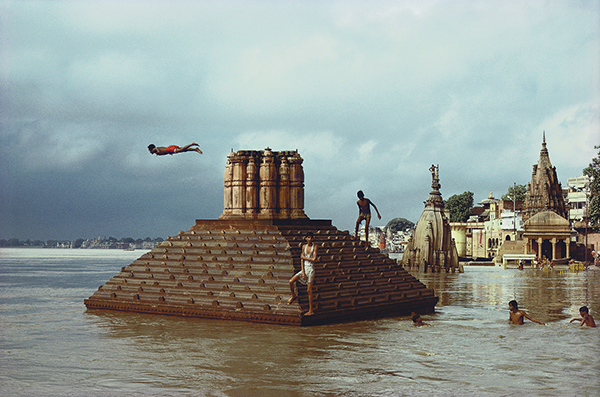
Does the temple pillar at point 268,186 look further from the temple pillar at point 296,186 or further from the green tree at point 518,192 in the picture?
the green tree at point 518,192

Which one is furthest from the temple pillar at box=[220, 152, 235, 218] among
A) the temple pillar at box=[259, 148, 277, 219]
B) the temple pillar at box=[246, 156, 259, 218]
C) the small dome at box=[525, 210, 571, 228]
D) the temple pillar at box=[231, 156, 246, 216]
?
the small dome at box=[525, 210, 571, 228]

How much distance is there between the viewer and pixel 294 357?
13.5m

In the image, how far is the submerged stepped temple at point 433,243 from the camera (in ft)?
172

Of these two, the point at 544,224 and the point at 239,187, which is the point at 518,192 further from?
the point at 239,187

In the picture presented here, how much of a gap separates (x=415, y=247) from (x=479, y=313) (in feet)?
106

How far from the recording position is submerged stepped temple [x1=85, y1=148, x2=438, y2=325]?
18.5 meters

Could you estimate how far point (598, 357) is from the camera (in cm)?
1380

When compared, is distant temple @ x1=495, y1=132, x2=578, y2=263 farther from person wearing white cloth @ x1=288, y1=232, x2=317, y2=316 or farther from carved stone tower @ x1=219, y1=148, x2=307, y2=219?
person wearing white cloth @ x1=288, y1=232, x2=317, y2=316

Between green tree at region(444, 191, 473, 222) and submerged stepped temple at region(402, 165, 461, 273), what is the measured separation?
7505 cm

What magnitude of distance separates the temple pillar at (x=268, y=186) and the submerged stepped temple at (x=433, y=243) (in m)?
31.5

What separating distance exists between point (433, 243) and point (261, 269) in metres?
36.2

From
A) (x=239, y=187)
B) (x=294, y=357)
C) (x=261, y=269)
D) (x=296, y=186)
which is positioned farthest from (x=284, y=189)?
(x=294, y=357)

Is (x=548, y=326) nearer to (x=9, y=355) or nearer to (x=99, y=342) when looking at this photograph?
(x=99, y=342)

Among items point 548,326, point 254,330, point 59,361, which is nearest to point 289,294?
point 254,330
